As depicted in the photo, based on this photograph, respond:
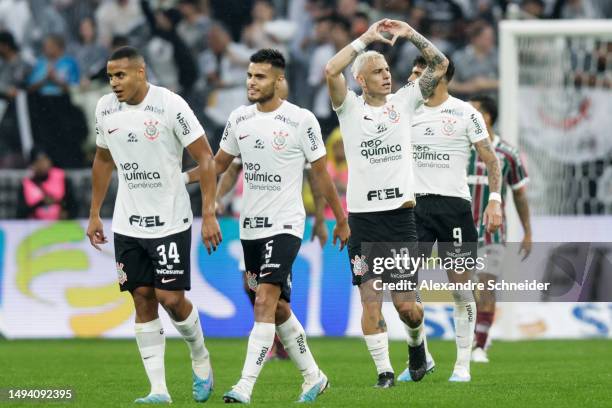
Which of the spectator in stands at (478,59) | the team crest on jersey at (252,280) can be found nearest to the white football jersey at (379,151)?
the team crest on jersey at (252,280)

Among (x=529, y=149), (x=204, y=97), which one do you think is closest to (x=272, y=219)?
(x=529, y=149)

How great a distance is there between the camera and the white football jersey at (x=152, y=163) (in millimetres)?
9242

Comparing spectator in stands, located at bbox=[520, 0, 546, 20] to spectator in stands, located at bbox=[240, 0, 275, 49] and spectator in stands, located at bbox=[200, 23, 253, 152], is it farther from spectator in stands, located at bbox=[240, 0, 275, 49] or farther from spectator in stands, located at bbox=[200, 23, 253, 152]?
spectator in stands, located at bbox=[200, 23, 253, 152]

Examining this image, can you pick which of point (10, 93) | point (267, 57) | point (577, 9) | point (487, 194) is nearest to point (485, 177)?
point (487, 194)

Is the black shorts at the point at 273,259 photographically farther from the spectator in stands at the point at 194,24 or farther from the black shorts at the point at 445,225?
the spectator in stands at the point at 194,24

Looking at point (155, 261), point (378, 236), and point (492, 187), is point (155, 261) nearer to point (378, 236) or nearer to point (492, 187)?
point (378, 236)

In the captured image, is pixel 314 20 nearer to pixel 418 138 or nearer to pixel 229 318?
pixel 229 318

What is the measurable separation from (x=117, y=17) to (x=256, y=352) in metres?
13.3

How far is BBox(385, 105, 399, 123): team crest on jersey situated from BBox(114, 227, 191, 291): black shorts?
2.02 m

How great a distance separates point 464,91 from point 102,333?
669cm

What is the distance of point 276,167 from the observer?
31.0ft

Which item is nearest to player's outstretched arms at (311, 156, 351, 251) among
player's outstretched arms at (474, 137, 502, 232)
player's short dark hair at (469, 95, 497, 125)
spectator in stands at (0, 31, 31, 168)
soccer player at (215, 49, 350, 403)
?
soccer player at (215, 49, 350, 403)

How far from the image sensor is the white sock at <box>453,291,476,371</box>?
11.1 metres

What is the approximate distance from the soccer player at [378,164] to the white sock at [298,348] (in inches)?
32.0
